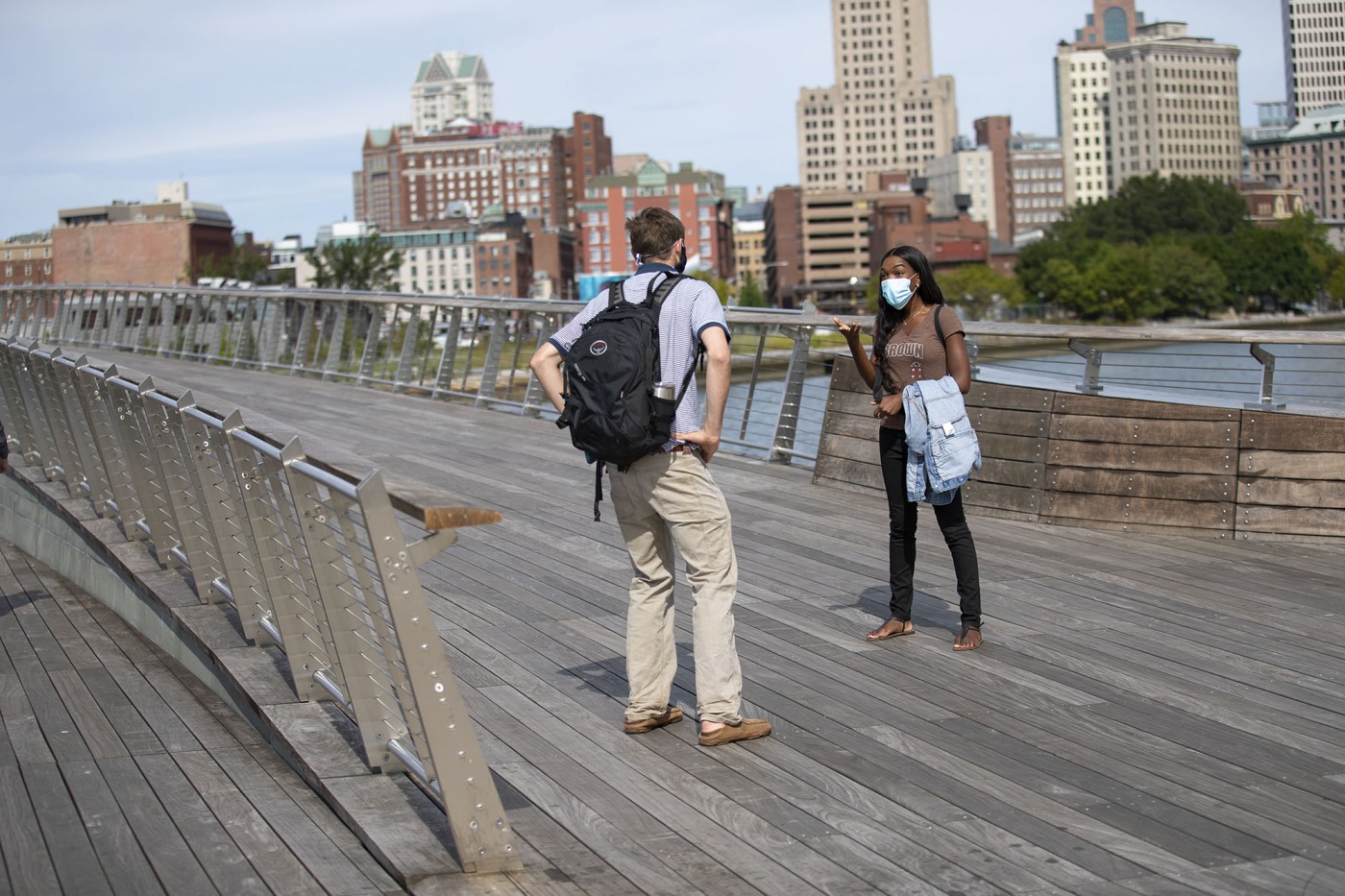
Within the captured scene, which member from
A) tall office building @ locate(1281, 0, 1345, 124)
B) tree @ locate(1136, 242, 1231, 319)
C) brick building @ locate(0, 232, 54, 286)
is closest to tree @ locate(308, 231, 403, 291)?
brick building @ locate(0, 232, 54, 286)

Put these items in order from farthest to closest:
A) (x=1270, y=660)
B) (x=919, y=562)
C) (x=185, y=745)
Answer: (x=919, y=562), (x=1270, y=660), (x=185, y=745)

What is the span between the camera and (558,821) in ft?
14.3

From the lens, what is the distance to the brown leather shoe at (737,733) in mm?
5047

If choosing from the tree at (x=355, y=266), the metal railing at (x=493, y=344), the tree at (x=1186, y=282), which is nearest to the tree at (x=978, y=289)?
the tree at (x=1186, y=282)

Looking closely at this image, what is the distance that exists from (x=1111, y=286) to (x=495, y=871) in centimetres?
12796

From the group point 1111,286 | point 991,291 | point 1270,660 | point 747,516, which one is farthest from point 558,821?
point 991,291

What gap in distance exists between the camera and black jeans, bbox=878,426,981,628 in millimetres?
6453

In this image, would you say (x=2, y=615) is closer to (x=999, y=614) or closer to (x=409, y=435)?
(x=999, y=614)

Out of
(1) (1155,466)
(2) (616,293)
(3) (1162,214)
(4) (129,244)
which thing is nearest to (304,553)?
(2) (616,293)

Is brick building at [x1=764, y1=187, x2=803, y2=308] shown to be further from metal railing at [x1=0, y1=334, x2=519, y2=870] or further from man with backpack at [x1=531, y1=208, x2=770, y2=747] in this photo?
man with backpack at [x1=531, y1=208, x2=770, y2=747]

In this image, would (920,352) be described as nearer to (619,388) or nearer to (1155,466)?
(619,388)

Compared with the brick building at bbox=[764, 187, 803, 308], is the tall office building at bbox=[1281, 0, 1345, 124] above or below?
above

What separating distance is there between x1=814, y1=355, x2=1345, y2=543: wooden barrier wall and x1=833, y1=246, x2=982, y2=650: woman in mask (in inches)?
118

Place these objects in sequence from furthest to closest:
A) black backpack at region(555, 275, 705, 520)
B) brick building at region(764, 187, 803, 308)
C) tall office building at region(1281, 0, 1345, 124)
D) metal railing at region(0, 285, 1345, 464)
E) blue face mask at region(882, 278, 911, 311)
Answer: brick building at region(764, 187, 803, 308)
tall office building at region(1281, 0, 1345, 124)
metal railing at region(0, 285, 1345, 464)
blue face mask at region(882, 278, 911, 311)
black backpack at region(555, 275, 705, 520)
